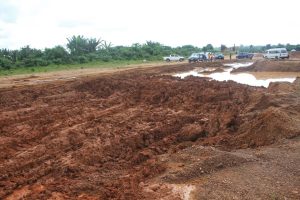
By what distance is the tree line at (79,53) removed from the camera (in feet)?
133

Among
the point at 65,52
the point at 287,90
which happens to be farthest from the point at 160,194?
the point at 65,52

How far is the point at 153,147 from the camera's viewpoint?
32.5 feet

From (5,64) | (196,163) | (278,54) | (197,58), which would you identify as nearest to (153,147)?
(196,163)

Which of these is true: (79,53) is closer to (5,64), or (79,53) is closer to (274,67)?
(5,64)

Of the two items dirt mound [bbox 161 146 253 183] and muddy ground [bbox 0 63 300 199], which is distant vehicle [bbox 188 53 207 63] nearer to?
muddy ground [bbox 0 63 300 199]

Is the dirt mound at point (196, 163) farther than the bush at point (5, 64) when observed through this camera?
No

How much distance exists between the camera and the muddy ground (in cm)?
702

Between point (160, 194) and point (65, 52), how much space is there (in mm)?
41783

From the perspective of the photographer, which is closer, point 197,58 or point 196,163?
point 196,163

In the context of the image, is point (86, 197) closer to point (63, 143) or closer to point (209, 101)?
point (63, 143)

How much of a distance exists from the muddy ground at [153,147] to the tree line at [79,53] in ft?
80.4

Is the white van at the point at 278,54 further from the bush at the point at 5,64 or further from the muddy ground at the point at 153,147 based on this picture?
the bush at the point at 5,64

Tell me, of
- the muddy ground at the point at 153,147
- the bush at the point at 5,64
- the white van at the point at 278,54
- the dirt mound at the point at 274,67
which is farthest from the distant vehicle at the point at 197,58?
the muddy ground at the point at 153,147

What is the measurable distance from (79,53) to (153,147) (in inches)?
1683
